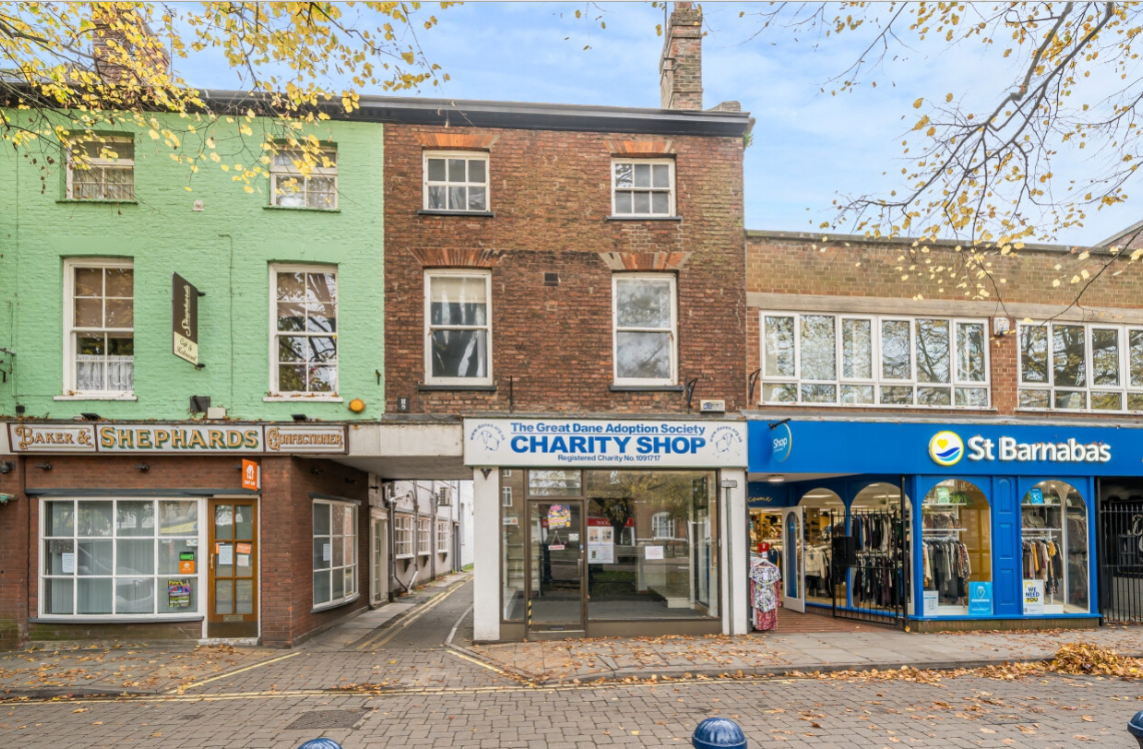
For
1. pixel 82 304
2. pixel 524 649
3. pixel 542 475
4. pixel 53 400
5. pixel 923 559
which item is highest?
pixel 82 304

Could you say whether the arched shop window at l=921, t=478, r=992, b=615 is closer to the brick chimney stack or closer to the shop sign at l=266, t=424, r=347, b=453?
the brick chimney stack

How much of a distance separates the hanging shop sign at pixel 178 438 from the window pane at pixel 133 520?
3.26ft

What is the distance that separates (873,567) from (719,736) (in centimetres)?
1182

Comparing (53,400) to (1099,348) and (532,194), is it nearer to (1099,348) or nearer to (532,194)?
(532,194)

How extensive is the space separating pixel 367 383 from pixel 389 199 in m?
3.17

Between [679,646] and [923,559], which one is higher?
[923,559]

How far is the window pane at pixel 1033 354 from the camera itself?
14648mm

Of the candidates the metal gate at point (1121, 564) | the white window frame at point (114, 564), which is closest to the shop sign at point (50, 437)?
the white window frame at point (114, 564)

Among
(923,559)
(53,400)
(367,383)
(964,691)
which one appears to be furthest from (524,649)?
(53,400)

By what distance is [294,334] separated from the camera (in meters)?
13.2

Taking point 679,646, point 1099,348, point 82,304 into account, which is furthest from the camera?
point 1099,348

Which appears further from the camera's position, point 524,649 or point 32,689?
point 524,649

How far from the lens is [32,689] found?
963cm

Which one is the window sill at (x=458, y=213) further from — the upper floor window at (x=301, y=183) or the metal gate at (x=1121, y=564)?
the metal gate at (x=1121, y=564)
